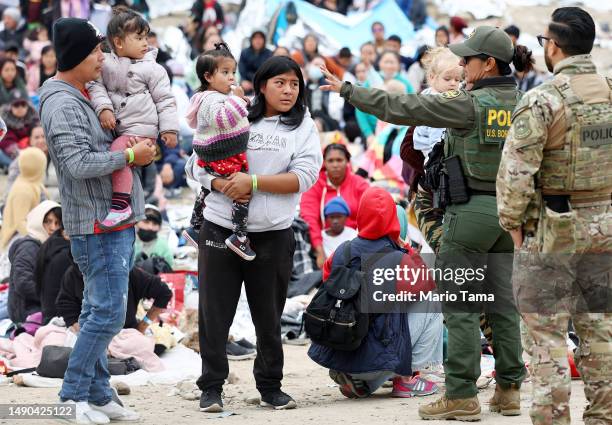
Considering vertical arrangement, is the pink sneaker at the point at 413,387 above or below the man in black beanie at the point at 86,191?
below

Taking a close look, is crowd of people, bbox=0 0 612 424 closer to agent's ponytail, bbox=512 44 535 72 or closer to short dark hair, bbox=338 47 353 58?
agent's ponytail, bbox=512 44 535 72

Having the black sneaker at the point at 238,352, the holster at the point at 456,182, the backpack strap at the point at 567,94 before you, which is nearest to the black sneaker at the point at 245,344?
the black sneaker at the point at 238,352

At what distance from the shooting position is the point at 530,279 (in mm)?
5164

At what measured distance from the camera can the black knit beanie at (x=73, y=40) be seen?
5891 millimetres

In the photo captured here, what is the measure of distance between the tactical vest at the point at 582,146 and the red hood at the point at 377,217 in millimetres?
2062

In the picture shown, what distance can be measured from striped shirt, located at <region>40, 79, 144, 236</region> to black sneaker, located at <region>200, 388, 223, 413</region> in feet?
3.99

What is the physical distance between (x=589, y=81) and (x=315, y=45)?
1332cm

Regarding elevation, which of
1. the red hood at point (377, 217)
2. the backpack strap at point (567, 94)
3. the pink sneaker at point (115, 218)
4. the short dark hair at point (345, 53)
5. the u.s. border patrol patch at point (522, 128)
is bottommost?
the red hood at point (377, 217)

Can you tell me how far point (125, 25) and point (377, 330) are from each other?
95.7 inches

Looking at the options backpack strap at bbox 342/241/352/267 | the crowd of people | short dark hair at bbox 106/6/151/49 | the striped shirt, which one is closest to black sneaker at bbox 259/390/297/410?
the crowd of people

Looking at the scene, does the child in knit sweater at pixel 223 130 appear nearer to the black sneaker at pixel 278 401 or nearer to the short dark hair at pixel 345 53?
the black sneaker at pixel 278 401

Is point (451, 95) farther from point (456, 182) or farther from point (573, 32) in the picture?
point (573, 32)

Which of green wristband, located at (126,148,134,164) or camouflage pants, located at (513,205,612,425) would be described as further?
green wristband, located at (126,148,134,164)

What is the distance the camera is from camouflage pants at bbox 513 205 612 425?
5.07m
